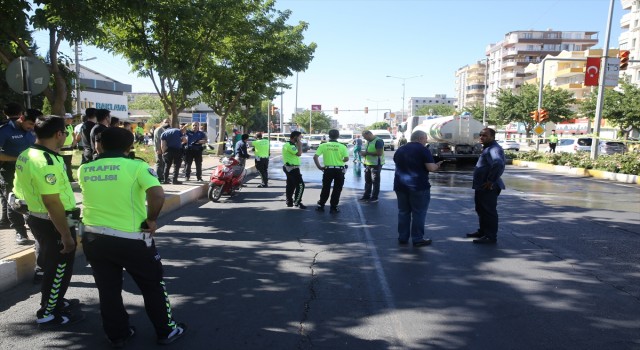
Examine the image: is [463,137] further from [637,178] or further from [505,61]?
[505,61]

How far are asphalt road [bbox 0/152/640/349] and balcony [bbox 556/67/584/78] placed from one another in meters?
77.7

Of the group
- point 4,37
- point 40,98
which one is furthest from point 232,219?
point 40,98

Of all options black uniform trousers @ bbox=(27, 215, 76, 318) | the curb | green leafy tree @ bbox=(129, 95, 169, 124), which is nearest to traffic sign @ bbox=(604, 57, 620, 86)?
the curb

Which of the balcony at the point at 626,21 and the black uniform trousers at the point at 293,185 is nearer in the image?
the black uniform trousers at the point at 293,185

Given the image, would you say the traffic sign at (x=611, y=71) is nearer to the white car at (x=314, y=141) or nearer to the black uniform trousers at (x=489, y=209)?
the black uniform trousers at (x=489, y=209)

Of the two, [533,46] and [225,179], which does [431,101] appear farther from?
[225,179]

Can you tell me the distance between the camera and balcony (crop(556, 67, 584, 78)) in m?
75.8

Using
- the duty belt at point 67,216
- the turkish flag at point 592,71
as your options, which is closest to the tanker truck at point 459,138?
the turkish flag at point 592,71

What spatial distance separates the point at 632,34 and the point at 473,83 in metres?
70.6

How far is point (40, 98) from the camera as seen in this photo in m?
29.9

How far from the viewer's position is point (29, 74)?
22.6 ft

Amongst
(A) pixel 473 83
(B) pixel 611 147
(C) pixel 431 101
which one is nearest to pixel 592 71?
(B) pixel 611 147

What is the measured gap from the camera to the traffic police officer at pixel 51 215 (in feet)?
11.9

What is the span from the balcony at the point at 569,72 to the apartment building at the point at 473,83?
132 feet
